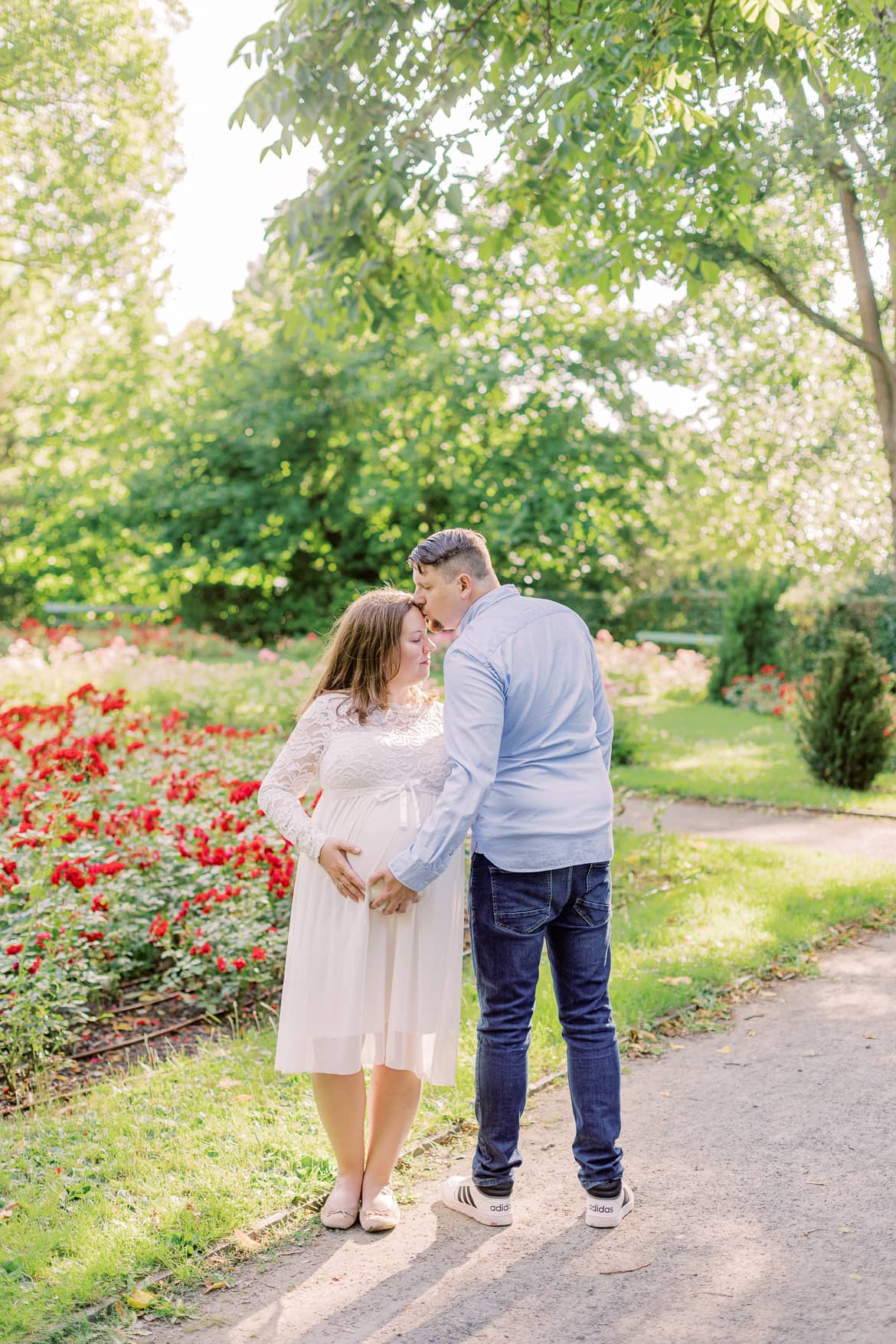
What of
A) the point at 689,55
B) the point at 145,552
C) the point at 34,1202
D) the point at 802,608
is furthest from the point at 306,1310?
the point at 145,552

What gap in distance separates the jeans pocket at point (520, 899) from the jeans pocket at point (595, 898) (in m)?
0.12

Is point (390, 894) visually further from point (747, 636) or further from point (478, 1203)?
point (747, 636)

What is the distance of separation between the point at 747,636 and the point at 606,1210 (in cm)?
1687

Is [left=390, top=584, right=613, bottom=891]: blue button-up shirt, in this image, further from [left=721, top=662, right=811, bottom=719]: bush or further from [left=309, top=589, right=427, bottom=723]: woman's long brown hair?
[left=721, top=662, right=811, bottom=719]: bush

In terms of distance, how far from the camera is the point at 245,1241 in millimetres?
3096

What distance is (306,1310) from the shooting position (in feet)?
9.12

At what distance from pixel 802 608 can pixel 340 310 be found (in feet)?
38.2

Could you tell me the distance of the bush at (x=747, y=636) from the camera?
63.1 ft

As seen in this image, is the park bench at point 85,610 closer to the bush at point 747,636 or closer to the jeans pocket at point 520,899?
the bush at point 747,636

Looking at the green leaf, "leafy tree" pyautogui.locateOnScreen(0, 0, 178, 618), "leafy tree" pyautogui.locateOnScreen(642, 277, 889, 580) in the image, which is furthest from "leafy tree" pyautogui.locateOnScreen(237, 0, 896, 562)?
"leafy tree" pyautogui.locateOnScreen(0, 0, 178, 618)

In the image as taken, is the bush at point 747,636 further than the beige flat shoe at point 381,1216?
Yes

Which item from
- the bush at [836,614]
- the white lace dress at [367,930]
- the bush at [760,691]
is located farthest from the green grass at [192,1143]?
the bush at [760,691]

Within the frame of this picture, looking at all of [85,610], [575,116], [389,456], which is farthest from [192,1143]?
[85,610]

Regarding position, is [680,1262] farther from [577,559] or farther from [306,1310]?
[577,559]
